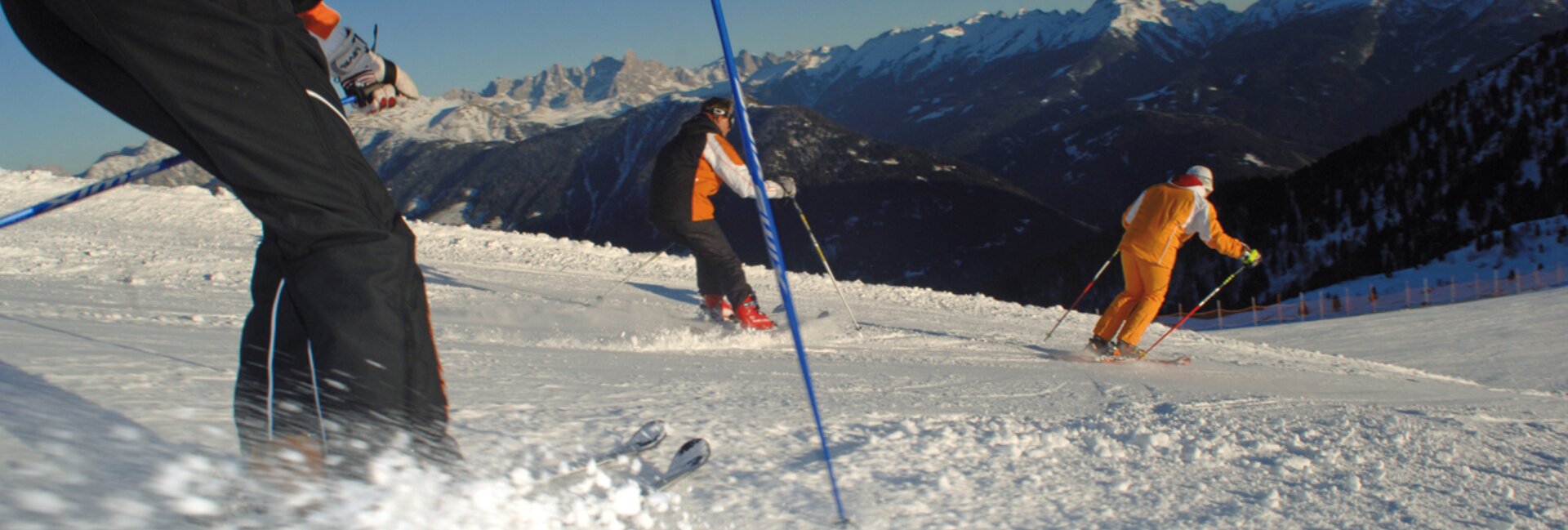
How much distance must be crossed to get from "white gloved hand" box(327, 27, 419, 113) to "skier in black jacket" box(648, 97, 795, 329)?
12.3 ft

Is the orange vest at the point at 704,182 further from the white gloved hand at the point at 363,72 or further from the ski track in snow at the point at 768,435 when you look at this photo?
the white gloved hand at the point at 363,72

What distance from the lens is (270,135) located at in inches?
58.2

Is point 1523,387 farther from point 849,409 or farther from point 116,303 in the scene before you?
point 116,303

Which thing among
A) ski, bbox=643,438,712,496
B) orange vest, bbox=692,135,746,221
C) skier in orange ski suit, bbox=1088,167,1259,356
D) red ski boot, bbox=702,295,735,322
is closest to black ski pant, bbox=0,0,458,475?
ski, bbox=643,438,712,496

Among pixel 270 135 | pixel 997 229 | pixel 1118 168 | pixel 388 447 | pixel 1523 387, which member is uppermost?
pixel 1118 168

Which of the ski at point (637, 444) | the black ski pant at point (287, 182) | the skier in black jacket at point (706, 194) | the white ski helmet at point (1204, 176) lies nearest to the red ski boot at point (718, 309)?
the skier in black jacket at point (706, 194)

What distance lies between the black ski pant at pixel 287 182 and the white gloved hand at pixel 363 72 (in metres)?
0.56

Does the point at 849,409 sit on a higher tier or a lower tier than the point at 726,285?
lower

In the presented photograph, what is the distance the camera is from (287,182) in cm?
149

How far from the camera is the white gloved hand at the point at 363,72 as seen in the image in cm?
215

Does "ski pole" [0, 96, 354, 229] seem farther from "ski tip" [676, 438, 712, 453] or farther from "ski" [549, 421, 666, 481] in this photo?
"ski tip" [676, 438, 712, 453]

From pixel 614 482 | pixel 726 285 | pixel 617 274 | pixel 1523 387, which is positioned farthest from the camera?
pixel 617 274

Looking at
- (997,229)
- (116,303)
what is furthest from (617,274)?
(997,229)

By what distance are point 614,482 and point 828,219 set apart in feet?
480
